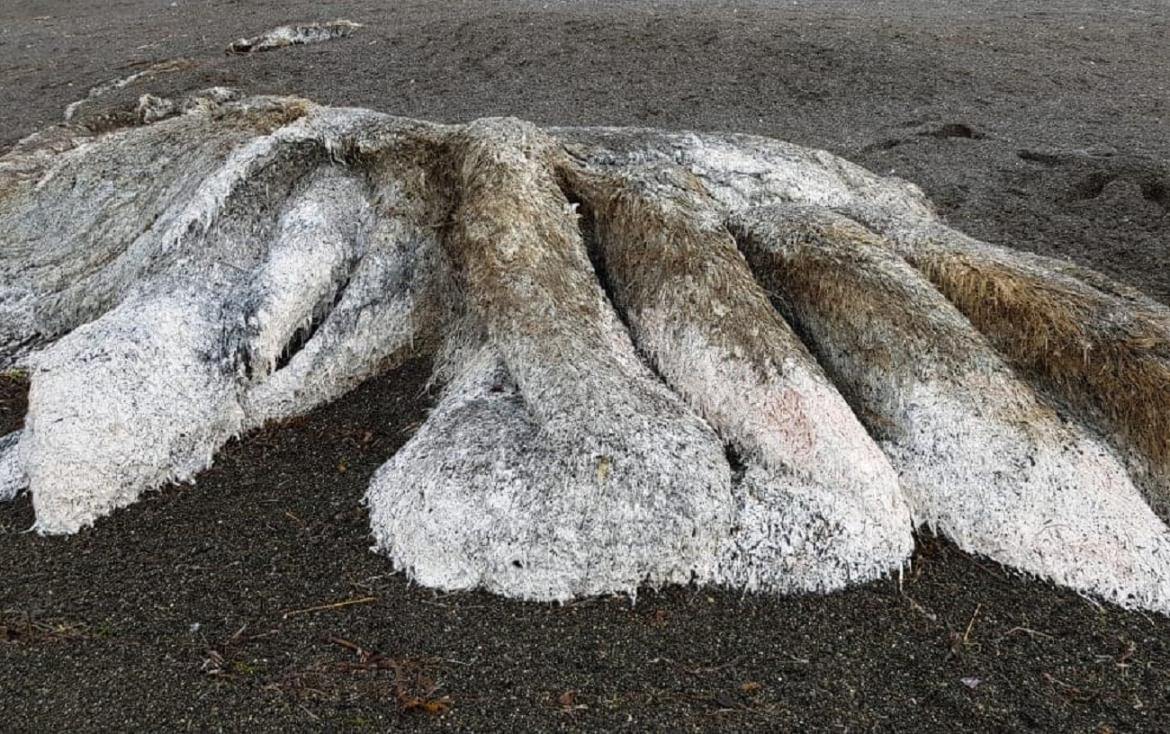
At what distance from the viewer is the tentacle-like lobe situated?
474cm

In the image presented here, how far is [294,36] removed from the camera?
18.3 m

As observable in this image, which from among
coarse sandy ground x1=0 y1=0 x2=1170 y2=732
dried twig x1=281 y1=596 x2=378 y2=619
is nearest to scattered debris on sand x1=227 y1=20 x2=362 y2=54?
coarse sandy ground x1=0 y1=0 x2=1170 y2=732

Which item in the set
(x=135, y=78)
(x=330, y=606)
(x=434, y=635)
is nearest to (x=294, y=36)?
(x=135, y=78)

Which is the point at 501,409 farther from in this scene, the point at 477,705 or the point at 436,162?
the point at 436,162

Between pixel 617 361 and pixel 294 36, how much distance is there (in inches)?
610

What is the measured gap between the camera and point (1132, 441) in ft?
16.5

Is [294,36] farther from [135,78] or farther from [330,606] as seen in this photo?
[330,606]

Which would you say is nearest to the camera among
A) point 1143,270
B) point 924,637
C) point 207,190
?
point 924,637

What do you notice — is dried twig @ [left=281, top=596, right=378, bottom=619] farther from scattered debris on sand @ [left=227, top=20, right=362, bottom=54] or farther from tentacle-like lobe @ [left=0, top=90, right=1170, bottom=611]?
scattered debris on sand @ [left=227, top=20, right=362, bottom=54]

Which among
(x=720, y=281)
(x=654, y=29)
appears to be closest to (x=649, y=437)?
(x=720, y=281)

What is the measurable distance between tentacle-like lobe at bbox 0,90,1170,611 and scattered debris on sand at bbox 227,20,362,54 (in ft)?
37.1

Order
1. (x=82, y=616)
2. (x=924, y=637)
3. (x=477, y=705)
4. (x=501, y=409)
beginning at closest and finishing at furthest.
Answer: (x=477, y=705)
(x=924, y=637)
(x=82, y=616)
(x=501, y=409)

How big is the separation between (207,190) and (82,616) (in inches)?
124

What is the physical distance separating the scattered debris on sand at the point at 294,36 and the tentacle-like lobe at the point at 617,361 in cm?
1131
